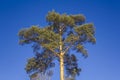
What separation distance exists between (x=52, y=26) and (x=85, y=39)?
410 cm

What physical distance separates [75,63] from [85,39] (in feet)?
11.8

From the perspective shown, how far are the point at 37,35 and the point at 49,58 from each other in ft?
10.5

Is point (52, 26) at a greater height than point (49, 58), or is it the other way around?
point (52, 26)

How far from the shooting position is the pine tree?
37.9 metres

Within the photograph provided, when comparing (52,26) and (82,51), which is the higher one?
(52,26)

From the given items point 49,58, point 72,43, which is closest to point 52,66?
point 49,58

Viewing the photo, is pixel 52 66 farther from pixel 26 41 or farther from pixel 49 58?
pixel 26 41

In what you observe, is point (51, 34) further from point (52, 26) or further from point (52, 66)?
point (52, 66)

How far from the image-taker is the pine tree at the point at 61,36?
37.9 meters

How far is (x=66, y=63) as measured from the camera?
3988 centimetres

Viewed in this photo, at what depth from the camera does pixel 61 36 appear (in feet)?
127

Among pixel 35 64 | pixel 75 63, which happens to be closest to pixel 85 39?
pixel 75 63

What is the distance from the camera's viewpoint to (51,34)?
37875 millimetres

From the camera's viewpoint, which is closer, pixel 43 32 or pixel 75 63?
pixel 43 32
